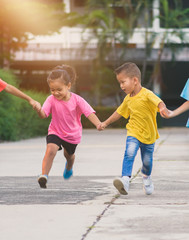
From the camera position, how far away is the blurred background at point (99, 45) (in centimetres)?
2819

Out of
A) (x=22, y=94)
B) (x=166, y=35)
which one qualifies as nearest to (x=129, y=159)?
(x=22, y=94)

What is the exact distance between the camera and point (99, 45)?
3372 cm

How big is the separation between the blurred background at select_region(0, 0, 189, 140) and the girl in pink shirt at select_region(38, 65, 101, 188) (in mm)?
15835

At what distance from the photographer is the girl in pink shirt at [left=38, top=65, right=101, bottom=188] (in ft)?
23.6

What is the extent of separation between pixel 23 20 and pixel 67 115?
799 inches

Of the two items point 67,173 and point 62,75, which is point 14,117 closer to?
point 67,173

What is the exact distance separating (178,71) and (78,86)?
6480 millimetres

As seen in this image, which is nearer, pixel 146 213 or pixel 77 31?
pixel 146 213

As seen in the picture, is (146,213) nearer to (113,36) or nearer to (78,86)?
(113,36)

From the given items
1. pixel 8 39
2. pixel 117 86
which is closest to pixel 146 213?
pixel 8 39

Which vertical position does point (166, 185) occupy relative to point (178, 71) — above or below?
above

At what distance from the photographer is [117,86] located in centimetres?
3419

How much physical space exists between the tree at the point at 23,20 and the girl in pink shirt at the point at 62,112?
19.1 meters

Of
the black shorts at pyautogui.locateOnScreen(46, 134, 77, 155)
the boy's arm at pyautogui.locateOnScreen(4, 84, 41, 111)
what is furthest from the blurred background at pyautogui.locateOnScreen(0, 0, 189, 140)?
the boy's arm at pyautogui.locateOnScreen(4, 84, 41, 111)
